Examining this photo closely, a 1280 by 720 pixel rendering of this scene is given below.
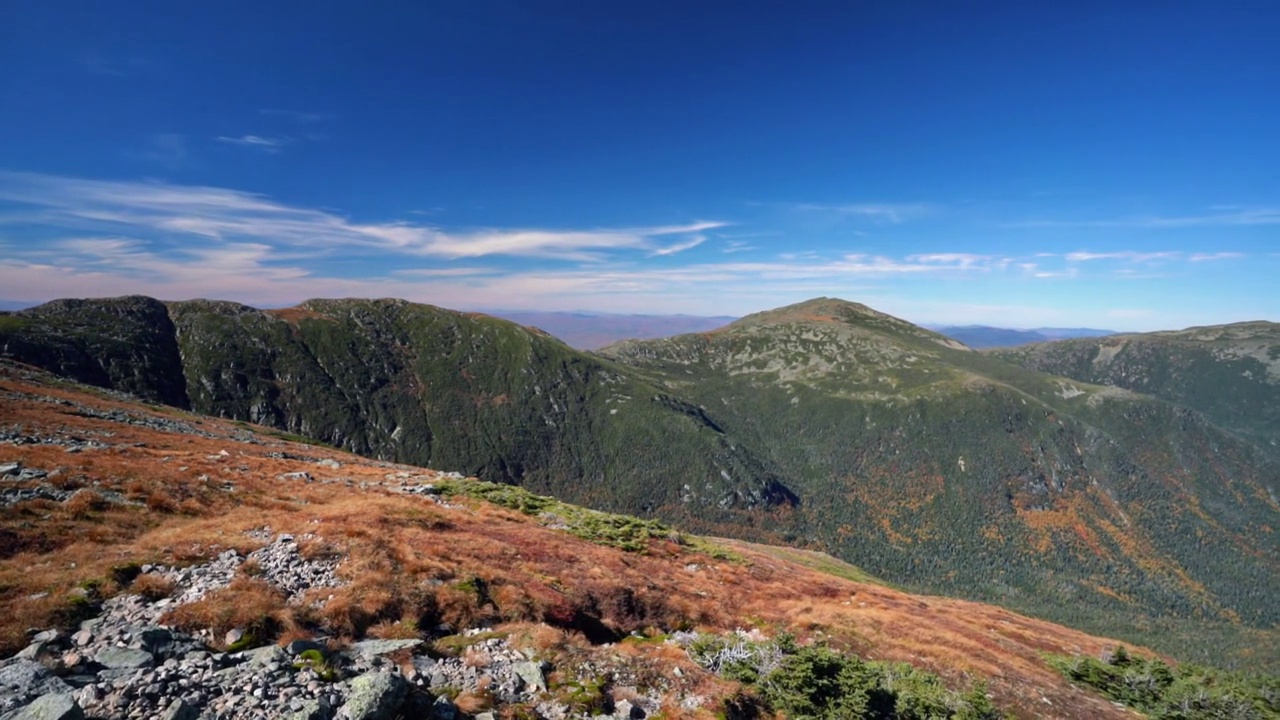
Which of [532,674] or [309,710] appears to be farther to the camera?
[532,674]

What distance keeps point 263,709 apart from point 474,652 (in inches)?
283

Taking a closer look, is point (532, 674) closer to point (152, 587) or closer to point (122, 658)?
point (122, 658)

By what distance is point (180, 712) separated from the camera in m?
10.3

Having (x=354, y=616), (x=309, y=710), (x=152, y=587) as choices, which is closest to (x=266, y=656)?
(x=309, y=710)

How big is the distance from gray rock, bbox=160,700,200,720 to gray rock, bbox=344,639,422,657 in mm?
5059

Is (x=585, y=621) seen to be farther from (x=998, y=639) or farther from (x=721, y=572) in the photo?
(x=998, y=639)

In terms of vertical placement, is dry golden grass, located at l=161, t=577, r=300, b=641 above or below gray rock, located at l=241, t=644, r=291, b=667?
below

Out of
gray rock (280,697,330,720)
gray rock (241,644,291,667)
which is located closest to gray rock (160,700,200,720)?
gray rock (280,697,330,720)

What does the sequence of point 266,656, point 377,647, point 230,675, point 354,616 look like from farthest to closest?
1. point 354,616
2. point 377,647
3. point 266,656
4. point 230,675

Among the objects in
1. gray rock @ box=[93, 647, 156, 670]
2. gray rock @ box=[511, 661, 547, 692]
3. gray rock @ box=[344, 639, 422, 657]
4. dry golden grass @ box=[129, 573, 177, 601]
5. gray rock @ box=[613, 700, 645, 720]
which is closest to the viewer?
gray rock @ box=[93, 647, 156, 670]

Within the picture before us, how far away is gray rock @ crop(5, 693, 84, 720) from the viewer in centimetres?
928

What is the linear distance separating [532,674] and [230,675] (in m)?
8.13

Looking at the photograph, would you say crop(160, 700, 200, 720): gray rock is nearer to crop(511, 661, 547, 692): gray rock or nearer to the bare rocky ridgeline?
the bare rocky ridgeline

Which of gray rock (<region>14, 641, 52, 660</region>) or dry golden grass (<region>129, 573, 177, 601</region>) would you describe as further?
dry golden grass (<region>129, 573, 177, 601</region>)
